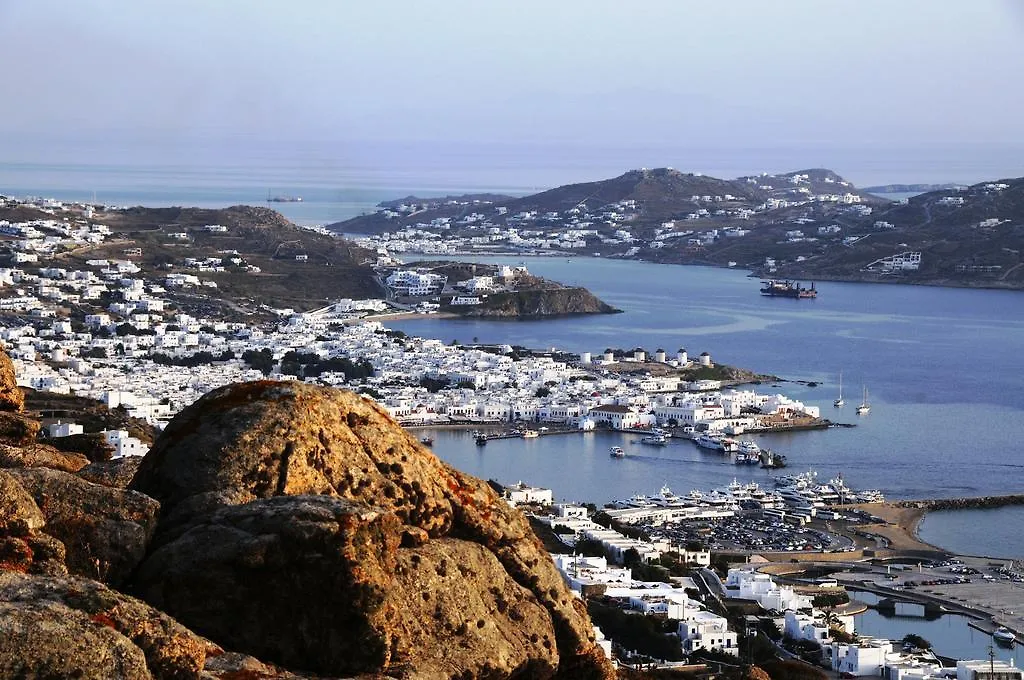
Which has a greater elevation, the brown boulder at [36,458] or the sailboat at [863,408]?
the brown boulder at [36,458]

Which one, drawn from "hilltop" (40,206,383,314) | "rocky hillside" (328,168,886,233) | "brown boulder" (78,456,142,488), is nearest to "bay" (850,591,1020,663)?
"brown boulder" (78,456,142,488)

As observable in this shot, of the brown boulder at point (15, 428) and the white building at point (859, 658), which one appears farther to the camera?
the white building at point (859, 658)

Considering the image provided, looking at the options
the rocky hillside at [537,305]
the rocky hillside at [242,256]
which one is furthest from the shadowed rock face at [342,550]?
the rocky hillside at [537,305]

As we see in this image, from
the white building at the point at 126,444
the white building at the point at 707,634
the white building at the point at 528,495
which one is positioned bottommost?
the white building at the point at 528,495

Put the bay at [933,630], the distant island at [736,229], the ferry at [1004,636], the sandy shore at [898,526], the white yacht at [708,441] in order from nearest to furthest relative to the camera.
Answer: the bay at [933,630] < the ferry at [1004,636] < the sandy shore at [898,526] < the white yacht at [708,441] < the distant island at [736,229]

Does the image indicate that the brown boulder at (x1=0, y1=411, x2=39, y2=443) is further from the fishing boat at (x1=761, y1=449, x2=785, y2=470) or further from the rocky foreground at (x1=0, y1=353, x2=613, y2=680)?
the fishing boat at (x1=761, y1=449, x2=785, y2=470)

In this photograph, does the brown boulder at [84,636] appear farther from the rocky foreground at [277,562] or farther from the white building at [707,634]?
the white building at [707,634]

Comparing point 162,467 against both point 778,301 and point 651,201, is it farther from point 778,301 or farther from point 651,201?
point 651,201

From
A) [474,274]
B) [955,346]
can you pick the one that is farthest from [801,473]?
[474,274]
